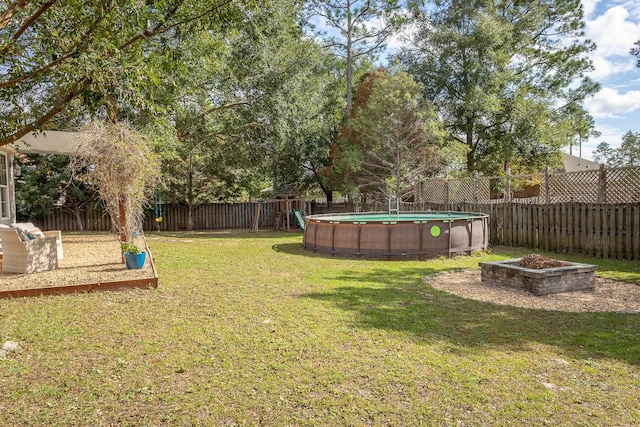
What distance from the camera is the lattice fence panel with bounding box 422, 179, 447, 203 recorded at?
50.7 feet

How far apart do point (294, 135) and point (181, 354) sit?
1641 centimetres

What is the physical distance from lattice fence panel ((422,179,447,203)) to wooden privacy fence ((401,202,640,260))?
2763 millimetres

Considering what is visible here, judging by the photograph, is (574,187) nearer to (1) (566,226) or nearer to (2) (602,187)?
(2) (602,187)

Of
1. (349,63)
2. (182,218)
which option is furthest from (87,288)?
(349,63)

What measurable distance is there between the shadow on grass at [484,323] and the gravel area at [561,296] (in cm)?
28

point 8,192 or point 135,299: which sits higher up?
point 8,192

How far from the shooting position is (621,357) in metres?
3.66

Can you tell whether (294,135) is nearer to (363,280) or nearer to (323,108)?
(323,108)

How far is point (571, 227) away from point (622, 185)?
4.73 ft

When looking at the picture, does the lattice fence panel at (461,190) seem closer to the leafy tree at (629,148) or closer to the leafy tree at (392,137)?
the leafy tree at (392,137)

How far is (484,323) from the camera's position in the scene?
4.68 metres

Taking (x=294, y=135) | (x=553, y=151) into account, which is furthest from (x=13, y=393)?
(x=553, y=151)

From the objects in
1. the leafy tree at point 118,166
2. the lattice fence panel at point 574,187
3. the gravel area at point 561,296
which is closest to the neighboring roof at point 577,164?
the lattice fence panel at point 574,187

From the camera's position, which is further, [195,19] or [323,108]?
[323,108]
